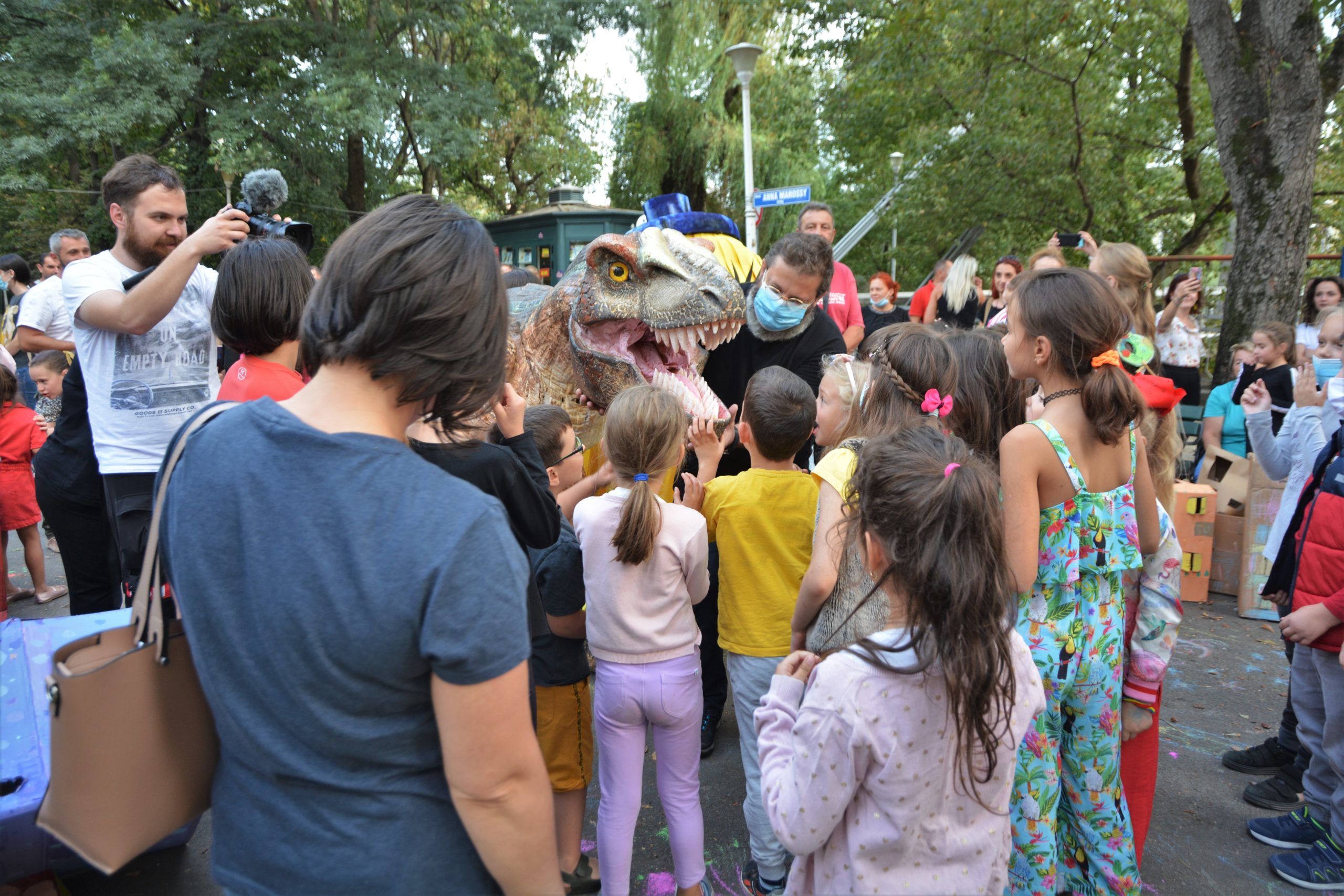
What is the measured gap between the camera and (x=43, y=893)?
7.55ft

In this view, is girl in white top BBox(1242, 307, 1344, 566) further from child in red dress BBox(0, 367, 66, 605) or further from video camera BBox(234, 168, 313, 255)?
child in red dress BBox(0, 367, 66, 605)

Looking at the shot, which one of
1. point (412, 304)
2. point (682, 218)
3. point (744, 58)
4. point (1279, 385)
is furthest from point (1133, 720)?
point (744, 58)

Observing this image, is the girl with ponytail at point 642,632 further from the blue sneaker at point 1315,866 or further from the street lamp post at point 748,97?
the street lamp post at point 748,97

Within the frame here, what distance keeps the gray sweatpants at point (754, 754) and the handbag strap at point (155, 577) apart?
167cm

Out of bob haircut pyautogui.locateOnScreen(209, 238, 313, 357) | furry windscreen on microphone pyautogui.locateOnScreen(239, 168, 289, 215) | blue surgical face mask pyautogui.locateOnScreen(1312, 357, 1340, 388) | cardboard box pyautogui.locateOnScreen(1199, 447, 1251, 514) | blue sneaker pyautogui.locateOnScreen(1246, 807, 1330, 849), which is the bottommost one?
blue sneaker pyautogui.locateOnScreen(1246, 807, 1330, 849)

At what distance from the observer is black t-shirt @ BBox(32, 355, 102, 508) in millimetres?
3039

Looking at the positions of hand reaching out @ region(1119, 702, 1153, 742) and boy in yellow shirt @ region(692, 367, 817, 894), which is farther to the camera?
boy in yellow shirt @ region(692, 367, 817, 894)

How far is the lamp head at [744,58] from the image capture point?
483 inches

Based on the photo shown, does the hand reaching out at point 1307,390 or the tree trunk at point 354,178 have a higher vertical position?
the tree trunk at point 354,178

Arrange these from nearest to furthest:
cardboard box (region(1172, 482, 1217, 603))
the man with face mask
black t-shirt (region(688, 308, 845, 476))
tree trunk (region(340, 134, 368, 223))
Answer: the man with face mask < black t-shirt (region(688, 308, 845, 476)) < cardboard box (region(1172, 482, 1217, 603)) < tree trunk (region(340, 134, 368, 223))

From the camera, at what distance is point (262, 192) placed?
3.12 metres

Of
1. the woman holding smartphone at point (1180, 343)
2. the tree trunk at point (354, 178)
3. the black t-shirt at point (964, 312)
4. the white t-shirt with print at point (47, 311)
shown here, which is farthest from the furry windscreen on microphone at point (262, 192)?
the tree trunk at point (354, 178)

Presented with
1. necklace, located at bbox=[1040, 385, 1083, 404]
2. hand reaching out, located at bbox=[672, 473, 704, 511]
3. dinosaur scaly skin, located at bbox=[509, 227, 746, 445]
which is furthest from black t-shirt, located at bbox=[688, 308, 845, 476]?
Answer: necklace, located at bbox=[1040, 385, 1083, 404]

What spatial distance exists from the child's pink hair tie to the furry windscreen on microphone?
242 centimetres
